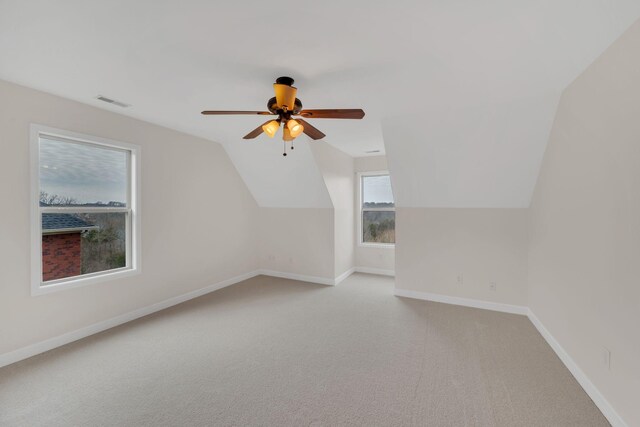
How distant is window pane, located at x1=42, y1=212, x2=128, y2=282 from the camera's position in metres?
2.72

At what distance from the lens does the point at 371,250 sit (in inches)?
220

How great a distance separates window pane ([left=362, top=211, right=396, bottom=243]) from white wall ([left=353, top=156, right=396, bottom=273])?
0.56 feet

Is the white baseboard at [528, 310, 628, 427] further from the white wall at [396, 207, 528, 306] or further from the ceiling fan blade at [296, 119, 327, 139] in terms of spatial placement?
the ceiling fan blade at [296, 119, 327, 139]

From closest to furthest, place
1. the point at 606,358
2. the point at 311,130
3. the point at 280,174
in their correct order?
the point at 606,358, the point at 311,130, the point at 280,174

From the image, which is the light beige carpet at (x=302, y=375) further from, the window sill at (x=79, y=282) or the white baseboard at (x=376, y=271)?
the white baseboard at (x=376, y=271)

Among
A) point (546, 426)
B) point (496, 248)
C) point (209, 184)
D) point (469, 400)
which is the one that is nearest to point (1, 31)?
point (209, 184)

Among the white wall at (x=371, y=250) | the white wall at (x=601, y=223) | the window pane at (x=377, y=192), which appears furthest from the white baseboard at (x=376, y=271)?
the white wall at (x=601, y=223)

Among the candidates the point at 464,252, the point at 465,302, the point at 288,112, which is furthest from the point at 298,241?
the point at 288,112

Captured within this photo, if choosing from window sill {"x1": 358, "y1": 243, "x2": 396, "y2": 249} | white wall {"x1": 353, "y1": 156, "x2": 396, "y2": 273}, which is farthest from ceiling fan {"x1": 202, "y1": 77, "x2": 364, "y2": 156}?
window sill {"x1": 358, "y1": 243, "x2": 396, "y2": 249}

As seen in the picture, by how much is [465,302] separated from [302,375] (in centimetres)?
274

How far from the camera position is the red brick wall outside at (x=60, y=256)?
2689 mm

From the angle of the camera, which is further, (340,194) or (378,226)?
(378,226)

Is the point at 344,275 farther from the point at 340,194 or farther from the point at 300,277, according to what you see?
the point at 340,194

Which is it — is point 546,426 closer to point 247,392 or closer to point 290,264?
point 247,392
